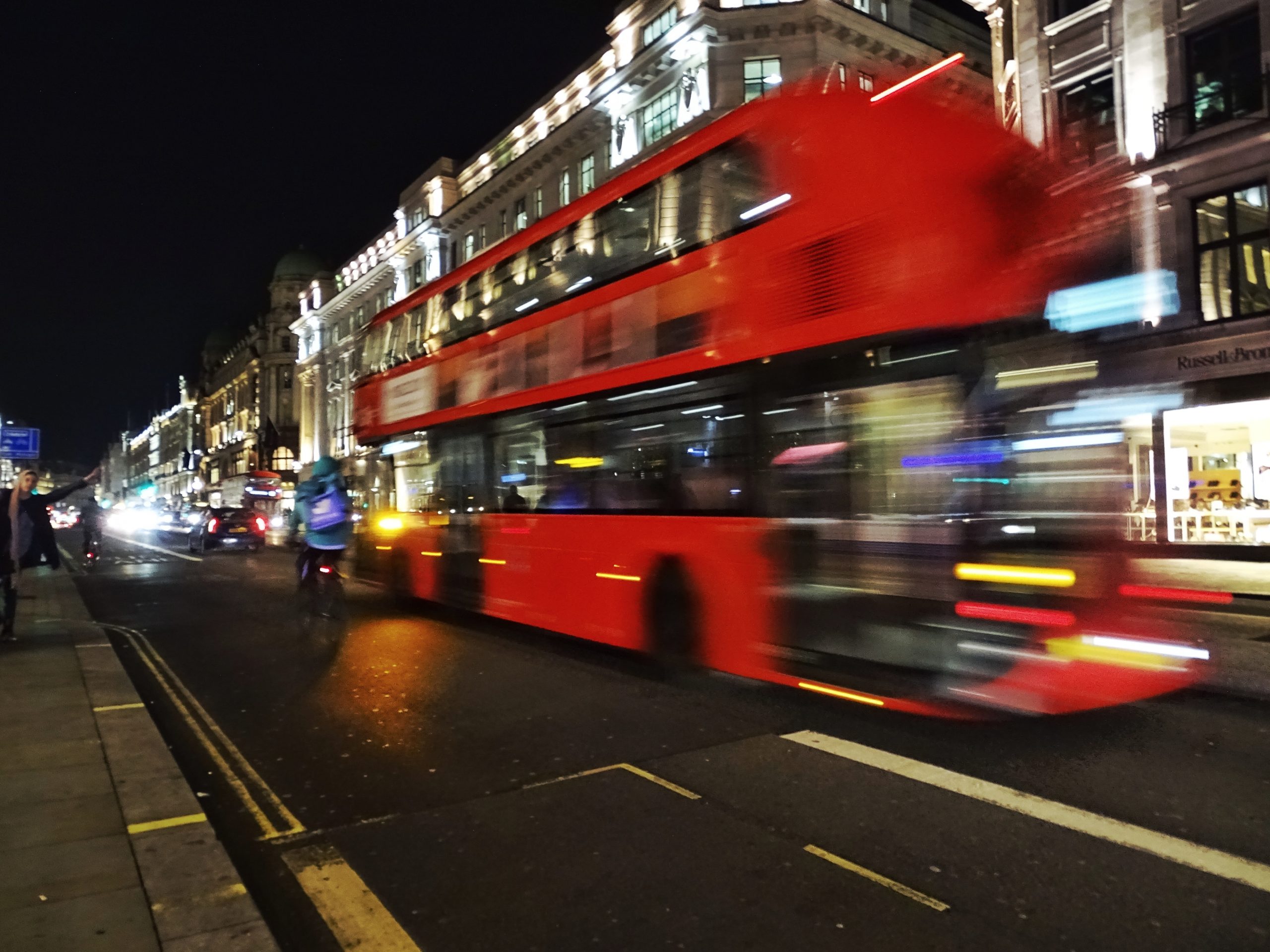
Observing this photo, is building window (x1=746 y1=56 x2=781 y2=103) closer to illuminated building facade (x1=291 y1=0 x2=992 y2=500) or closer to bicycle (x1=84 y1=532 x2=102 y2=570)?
illuminated building facade (x1=291 y1=0 x2=992 y2=500)

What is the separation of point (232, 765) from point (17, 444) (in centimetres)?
2059

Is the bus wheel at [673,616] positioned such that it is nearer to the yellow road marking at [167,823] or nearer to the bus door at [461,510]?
the bus door at [461,510]

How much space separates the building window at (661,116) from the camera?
95.5 feet

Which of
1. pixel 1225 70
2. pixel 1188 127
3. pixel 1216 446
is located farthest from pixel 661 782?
pixel 1225 70

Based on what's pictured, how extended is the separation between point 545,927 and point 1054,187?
5.29m

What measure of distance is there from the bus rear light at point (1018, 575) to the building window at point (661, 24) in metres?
26.6

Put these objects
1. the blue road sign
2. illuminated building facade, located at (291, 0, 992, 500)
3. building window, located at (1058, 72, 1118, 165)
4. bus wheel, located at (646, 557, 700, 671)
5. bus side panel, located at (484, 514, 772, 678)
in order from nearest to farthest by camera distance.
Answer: bus side panel, located at (484, 514, 772, 678), bus wheel, located at (646, 557, 700, 671), building window, located at (1058, 72, 1118, 165), the blue road sign, illuminated building facade, located at (291, 0, 992, 500)

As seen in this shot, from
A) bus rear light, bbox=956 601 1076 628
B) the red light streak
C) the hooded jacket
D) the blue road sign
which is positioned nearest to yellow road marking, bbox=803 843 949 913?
bus rear light, bbox=956 601 1076 628

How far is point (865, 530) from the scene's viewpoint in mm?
5910

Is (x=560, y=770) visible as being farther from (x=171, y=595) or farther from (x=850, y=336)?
(x=171, y=595)

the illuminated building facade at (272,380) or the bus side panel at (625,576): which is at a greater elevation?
the illuminated building facade at (272,380)

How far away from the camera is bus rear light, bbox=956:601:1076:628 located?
5.23 m

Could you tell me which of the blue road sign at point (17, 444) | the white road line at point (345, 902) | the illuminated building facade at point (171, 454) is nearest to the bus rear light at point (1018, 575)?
the white road line at point (345, 902)

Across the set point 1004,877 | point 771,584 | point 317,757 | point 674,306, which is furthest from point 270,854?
point 674,306
